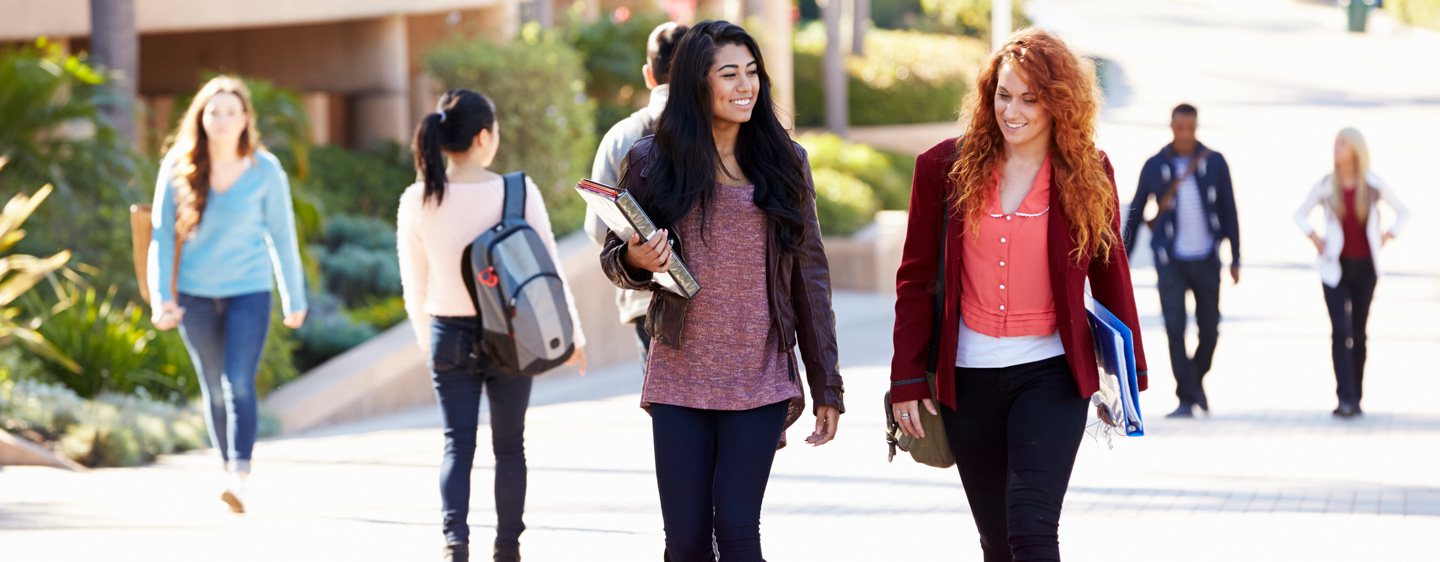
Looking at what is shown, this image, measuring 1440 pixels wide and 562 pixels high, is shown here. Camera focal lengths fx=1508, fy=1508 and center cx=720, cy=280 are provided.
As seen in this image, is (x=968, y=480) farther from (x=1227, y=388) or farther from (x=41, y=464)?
(x=1227, y=388)

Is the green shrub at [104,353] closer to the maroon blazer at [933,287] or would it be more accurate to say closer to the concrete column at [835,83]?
the maroon blazer at [933,287]

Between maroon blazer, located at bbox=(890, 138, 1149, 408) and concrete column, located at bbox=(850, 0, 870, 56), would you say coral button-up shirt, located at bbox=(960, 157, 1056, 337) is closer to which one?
maroon blazer, located at bbox=(890, 138, 1149, 408)

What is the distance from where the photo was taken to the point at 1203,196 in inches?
351

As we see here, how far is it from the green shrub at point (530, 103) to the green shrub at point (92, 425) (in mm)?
7025

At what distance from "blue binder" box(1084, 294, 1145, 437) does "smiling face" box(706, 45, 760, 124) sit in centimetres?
108

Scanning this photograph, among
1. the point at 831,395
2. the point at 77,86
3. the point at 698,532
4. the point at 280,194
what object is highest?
the point at 77,86

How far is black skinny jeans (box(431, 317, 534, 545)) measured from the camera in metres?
5.07

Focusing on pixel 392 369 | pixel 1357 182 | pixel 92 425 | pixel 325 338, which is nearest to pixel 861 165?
pixel 325 338

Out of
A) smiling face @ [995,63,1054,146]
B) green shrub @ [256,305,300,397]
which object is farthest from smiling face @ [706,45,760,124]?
green shrub @ [256,305,300,397]

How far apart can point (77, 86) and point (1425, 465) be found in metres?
8.65

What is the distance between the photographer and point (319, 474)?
25.2 ft

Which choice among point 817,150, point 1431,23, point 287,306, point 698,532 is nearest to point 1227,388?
point 287,306

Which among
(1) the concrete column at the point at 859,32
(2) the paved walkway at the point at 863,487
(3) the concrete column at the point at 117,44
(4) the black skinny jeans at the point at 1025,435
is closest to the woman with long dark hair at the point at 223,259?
(2) the paved walkway at the point at 863,487

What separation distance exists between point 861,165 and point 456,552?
17.5 meters
